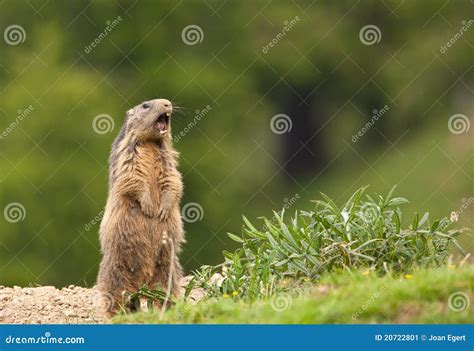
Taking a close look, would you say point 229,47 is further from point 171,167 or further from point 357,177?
point 171,167

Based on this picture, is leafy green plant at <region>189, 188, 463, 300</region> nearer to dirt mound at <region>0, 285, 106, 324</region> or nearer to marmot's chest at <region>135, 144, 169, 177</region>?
marmot's chest at <region>135, 144, 169, 177</region>

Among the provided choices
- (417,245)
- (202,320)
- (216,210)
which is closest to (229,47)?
(216,210)

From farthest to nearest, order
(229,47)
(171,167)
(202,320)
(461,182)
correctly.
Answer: (229,47) < (461,182) < (171,167) < (202,320)

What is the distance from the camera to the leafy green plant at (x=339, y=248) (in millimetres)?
10016

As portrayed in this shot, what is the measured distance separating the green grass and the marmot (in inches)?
64.2

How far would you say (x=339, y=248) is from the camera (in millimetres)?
10039

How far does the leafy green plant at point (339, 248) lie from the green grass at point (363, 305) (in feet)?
2.42

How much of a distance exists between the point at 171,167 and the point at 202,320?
8.53ft

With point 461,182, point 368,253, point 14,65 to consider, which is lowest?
point 14,65

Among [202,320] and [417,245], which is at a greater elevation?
[417,245]

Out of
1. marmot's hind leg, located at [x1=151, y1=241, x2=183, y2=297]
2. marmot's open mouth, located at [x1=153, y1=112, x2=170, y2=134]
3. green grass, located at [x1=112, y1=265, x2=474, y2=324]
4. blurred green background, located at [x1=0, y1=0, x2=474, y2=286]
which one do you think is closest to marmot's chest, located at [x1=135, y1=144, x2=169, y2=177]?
marmot's open mouth, located at [x1=153, y1=112, x2=170, y2=134]

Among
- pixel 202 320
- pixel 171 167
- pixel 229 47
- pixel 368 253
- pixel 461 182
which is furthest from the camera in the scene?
pixel 229 47

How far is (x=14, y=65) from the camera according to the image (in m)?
18.5

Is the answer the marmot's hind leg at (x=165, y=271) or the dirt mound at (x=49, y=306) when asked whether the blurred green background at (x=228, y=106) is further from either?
the marmot's hind leg at (x=165, y=271)
